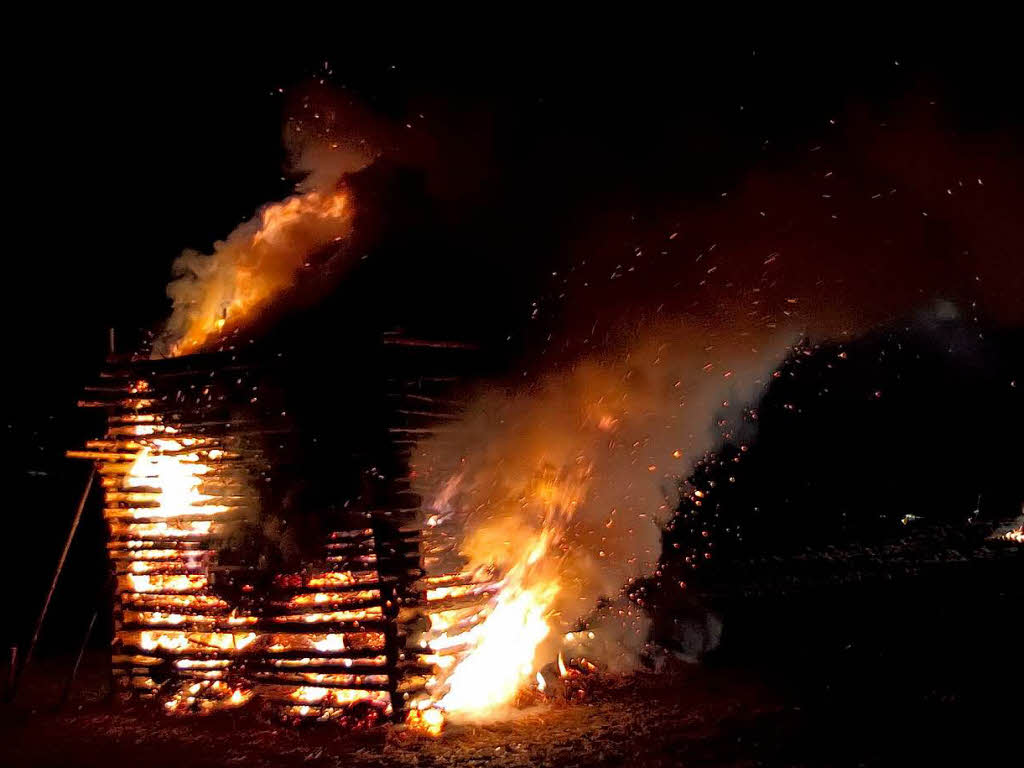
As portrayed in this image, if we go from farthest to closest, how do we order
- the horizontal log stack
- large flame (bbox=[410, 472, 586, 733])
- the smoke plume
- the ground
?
the smoke plume, large flame (bbox=[410, 472, 586, 733]), the horizontal log stack, the ground

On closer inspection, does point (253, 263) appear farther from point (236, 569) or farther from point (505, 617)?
point (505, 617)

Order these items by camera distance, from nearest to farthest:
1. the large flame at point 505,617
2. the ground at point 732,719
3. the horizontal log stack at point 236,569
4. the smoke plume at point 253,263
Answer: the ground at point 732,719, the horizontal log stack at point 236,569, the large flame at point 505,617, the smoke plume at point 253,263

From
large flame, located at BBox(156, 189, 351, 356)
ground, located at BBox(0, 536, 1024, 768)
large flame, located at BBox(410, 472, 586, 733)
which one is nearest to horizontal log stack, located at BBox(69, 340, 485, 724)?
large flame, located at BBox(410, 472, 586, 733)

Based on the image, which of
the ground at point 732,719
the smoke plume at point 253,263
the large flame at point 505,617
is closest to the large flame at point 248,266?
the smoke plume at point 253,263

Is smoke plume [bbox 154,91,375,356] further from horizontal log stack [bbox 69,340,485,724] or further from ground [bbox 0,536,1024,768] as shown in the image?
ground [bbox 0,536,1024,768]

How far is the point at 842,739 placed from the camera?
534cm

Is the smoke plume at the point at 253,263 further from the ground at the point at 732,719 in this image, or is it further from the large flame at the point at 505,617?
the ground at the point at 732,719

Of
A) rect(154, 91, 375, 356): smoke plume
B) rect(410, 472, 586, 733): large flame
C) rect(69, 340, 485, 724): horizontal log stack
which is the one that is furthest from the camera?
rect(154, 91, 375, 356): smoke plume

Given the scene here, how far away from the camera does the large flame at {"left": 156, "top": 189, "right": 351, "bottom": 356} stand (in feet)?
28.9

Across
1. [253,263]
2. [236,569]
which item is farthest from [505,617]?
[253,263]

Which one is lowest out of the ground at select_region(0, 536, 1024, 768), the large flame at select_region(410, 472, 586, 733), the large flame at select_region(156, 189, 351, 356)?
the ground at select_region(0, 536, 1024, 768)

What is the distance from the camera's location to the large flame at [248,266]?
880 cm

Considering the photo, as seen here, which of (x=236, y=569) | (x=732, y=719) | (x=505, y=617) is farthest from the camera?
(x=505, y=617)

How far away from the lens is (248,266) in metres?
9.03
